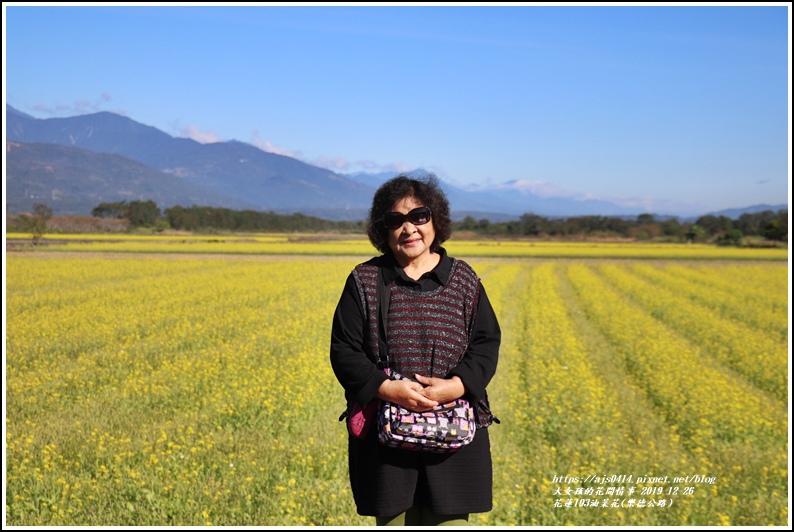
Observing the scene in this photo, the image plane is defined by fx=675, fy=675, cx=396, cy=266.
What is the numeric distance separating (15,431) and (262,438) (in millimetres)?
2880

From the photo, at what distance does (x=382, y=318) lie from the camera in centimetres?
302

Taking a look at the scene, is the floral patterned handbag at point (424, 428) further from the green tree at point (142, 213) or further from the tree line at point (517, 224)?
the green tree at point (142, 213)

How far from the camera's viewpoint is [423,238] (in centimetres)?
309

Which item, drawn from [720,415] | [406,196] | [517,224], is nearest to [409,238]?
[406,196]

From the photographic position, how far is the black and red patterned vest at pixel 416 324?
3.02m

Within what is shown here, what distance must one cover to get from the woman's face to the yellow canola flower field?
3493 millimetres

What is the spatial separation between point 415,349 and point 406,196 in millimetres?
699

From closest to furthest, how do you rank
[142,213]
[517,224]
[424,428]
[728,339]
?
[424,428]
[728,339]
[142,213]
[517,224]

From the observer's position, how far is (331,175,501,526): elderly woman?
3.01 meters

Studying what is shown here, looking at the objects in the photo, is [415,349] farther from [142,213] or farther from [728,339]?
[142,213]

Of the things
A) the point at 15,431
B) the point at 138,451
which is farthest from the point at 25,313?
the point at 138,451

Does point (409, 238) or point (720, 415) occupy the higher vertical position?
point (409, 238)

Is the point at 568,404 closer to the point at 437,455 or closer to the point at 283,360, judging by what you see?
the point at 283,360

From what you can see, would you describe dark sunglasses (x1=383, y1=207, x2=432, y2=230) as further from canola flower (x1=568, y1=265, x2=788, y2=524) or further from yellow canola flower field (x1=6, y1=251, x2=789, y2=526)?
canola flower (x1=568, y1=265, x2=788, y2=524)
